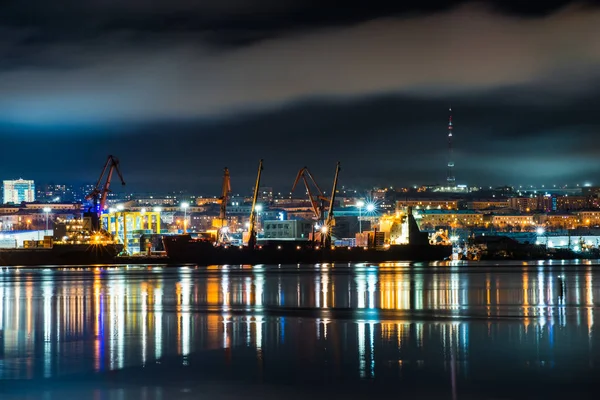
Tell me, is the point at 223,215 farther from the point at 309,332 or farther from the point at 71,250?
the point at 309,332

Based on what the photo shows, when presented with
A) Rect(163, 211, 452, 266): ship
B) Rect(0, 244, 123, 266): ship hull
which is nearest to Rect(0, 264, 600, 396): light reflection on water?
Rect(163, 211, 452, 266): ship

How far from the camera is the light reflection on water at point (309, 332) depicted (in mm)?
20266

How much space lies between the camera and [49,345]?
78.9ft

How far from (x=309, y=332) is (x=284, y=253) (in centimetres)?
9944

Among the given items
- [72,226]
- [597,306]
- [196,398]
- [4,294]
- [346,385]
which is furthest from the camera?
[72,226]

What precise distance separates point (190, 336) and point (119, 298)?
17185mm

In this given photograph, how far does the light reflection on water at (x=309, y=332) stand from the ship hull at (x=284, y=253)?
7612 cm

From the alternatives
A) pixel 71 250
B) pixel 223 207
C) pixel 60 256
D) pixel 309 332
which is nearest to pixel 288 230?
pixel 223 207

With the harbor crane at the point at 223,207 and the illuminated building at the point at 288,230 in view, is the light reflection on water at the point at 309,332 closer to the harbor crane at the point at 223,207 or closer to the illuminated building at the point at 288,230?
the harbor crane at the point at 223,207

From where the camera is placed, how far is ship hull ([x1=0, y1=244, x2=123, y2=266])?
11994cm

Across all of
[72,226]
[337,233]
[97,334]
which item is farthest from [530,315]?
[337,233]

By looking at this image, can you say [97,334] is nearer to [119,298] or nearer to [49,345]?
[49,345]

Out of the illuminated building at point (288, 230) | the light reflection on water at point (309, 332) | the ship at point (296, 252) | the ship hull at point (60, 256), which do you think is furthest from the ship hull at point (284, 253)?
the light reflection on water at point (309, 332)

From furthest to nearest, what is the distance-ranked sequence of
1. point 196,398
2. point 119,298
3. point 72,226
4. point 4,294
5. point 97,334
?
point 72,226 < point 4,294 < point 119,298 < point 97,334 < point 196,398
